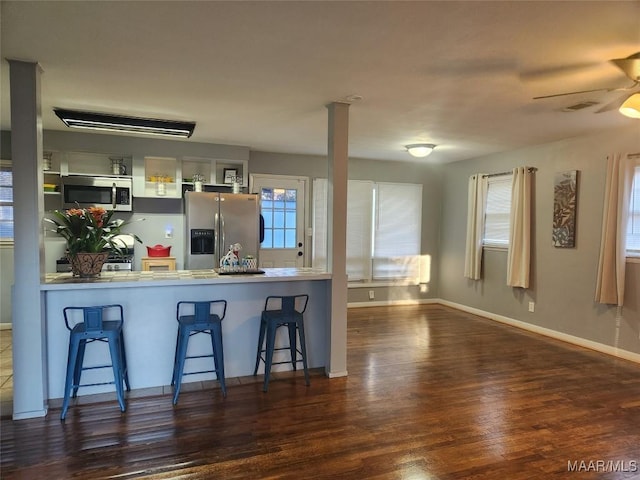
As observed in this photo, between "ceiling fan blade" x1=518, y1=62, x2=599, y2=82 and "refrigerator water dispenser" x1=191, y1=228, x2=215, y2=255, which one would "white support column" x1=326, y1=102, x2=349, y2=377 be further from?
"refrigerator water dispenser" x1=191, y1=228, x2=215, y2=255

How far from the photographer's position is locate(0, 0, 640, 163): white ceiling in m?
2.08

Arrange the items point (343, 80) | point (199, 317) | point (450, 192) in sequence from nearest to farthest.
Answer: point (343, 80)
point (199, 317)
point (450, 192)

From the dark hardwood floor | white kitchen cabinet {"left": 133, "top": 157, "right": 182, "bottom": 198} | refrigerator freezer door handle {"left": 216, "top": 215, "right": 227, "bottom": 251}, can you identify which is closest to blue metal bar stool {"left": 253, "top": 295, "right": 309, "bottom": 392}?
the dark hardwood floor

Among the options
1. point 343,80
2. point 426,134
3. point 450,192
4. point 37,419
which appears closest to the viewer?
point 37,419

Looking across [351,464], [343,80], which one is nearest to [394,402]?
[351,464]

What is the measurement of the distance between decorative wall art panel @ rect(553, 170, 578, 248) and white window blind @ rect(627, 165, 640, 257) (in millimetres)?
615

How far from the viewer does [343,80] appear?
9.96 ft

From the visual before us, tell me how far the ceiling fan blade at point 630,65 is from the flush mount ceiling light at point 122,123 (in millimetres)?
3779

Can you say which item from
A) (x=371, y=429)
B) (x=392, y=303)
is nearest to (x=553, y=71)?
(x=371, y=429)

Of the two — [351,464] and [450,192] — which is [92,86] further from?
[450,192]

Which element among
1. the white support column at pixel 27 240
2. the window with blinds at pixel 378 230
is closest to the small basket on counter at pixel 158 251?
the window with blinds at pixel 378 230

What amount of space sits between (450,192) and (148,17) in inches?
233

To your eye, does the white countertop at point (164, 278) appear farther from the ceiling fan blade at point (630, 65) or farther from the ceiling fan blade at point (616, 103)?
the ceiling fan blade at point (616, 103)

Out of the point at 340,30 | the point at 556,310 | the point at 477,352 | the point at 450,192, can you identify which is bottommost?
the point at 477,352
